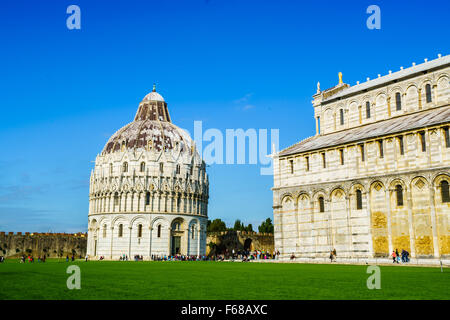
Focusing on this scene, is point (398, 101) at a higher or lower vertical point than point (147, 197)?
higher

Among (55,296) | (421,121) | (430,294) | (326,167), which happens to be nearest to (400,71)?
(421,121)

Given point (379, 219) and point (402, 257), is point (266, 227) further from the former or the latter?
point (402, 257)

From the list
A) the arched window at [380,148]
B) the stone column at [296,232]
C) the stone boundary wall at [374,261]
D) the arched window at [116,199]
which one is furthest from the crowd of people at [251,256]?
the arched window at [116,199]

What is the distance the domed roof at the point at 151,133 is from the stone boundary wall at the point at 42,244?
831 inches

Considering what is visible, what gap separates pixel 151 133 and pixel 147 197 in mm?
12704

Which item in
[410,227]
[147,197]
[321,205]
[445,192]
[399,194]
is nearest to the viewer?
[445,192]

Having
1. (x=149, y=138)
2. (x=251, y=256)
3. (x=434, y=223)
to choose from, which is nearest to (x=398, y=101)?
(x=434, y=223)

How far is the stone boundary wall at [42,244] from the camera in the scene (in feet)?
272

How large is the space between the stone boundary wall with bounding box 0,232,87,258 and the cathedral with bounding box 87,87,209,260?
12.0 metres

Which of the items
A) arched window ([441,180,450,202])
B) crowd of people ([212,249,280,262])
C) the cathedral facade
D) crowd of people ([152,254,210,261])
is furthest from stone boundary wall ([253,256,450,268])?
crowd of people ([152,254,210,261])

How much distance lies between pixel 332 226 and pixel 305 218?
291cm

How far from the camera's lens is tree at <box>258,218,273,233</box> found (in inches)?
4158

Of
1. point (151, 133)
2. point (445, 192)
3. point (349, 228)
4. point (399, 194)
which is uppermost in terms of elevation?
point (151, 133)

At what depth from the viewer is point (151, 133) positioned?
8069 cm
